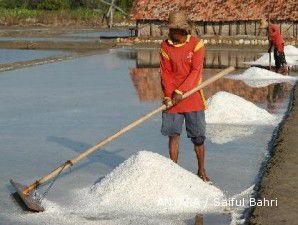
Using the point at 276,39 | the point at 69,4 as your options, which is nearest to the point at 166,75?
the point at 276,39

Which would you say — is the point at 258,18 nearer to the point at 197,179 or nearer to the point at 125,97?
the point at 125,97

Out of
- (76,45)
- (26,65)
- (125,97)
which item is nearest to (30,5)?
(76,45)

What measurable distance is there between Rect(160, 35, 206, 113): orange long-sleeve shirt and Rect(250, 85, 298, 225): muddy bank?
98cm

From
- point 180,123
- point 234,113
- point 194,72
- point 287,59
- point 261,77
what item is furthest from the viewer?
point 287,59

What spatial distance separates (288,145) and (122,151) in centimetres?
194

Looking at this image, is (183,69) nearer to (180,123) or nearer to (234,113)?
(180,123)

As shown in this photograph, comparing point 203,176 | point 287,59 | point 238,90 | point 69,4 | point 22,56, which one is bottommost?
point 69,4

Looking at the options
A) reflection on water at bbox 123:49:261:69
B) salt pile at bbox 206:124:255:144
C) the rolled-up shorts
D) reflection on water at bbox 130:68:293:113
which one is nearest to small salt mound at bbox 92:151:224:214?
the rolled-up shorts

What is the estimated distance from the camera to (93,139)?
9453 mm

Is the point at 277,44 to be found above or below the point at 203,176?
below

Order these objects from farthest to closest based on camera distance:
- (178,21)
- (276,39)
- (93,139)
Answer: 1. (276,39)
2. (93,139)
3. (178,21)

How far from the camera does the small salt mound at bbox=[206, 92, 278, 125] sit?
10.4 metres

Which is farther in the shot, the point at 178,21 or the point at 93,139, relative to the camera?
the point at 93,139

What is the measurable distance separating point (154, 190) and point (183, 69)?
4.07 ft
